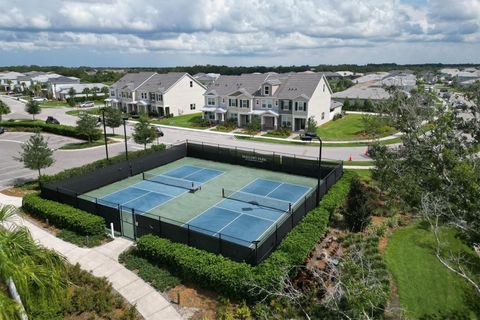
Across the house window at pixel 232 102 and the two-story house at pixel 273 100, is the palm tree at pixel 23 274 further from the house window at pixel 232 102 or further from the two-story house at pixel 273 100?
the house window at pixel 232 102

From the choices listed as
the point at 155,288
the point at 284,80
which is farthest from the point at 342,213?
the point at 284,80

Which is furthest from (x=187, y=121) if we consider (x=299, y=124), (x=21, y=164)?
(x=21, y=164)

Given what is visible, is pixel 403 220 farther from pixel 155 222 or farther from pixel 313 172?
pixel 155 222

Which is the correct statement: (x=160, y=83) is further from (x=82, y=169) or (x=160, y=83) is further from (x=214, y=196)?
(x=214, y=196)

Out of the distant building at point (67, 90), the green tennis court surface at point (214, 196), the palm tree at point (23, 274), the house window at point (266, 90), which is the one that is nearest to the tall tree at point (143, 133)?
Result: the green tennis court surface at point (214, 196)

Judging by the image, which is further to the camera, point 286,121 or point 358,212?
point 286,121
